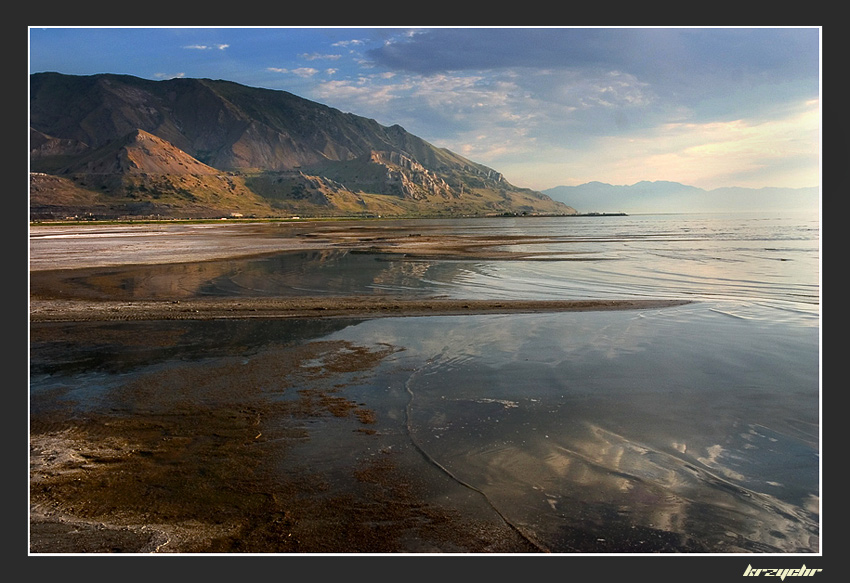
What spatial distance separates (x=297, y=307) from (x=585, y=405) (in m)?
14.9

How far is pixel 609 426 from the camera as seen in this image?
10617mm

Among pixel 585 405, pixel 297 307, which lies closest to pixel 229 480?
pixel 585 405

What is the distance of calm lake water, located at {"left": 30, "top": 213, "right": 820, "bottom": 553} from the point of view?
7.72 m

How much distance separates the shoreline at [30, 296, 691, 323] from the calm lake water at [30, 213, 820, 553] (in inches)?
50.1

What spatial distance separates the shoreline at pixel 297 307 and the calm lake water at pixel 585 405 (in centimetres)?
127

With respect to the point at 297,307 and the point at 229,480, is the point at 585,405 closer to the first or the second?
the point at 229,480

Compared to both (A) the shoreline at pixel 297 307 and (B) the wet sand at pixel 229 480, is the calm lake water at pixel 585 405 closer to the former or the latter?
(B) the wet sand at pixel 229 480

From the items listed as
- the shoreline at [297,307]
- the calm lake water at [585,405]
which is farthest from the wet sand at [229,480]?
the shoreline at [297,307]

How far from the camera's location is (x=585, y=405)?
11.8 meters

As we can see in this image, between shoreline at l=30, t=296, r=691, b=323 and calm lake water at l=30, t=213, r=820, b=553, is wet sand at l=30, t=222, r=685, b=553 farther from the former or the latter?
shoreline at l=30, t=296, r=691, b=323

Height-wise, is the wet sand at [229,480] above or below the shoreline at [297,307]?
below

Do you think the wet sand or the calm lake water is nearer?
the wet sand

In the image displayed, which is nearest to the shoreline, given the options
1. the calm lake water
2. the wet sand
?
the calm lake water

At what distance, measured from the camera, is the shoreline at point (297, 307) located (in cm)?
2206
